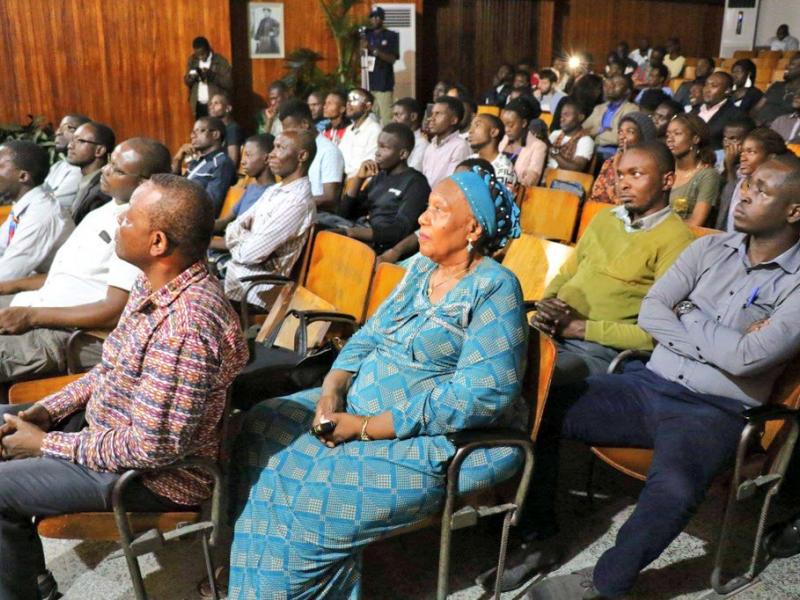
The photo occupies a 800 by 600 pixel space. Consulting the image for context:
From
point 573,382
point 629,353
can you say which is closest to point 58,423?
point 573,382

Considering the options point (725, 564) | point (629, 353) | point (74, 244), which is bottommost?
point (725, 564)

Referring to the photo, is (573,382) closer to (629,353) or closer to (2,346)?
(629,353)

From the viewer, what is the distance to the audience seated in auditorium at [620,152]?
4.84 m

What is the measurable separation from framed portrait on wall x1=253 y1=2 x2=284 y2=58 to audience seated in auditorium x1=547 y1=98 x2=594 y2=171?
5103mm

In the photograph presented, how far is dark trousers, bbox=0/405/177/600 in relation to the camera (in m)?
1.91

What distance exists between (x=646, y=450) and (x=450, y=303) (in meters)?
0.83

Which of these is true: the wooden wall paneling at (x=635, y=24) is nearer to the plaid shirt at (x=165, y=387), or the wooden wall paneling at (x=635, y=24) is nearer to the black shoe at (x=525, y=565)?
the black shoe at (x=525, y=565)

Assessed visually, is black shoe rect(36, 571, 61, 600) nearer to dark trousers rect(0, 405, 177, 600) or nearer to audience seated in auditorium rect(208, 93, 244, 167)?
dark trousers rect(0, 405, 177, 600)

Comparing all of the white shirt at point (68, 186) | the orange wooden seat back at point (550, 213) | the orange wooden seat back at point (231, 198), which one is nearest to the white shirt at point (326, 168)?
the orange wooden seat back at point (231, 198)

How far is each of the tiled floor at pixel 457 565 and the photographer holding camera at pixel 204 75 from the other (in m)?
7.97

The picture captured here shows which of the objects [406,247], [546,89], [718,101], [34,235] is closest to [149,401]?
[34,235]

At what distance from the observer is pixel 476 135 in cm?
505

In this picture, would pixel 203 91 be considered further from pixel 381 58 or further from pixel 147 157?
pixel 147 157

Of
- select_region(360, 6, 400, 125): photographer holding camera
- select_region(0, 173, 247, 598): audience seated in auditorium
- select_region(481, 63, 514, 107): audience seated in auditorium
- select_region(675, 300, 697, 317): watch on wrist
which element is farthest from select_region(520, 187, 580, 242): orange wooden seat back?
select_region(481, 63, 514, 107): audience seated in auditorium
